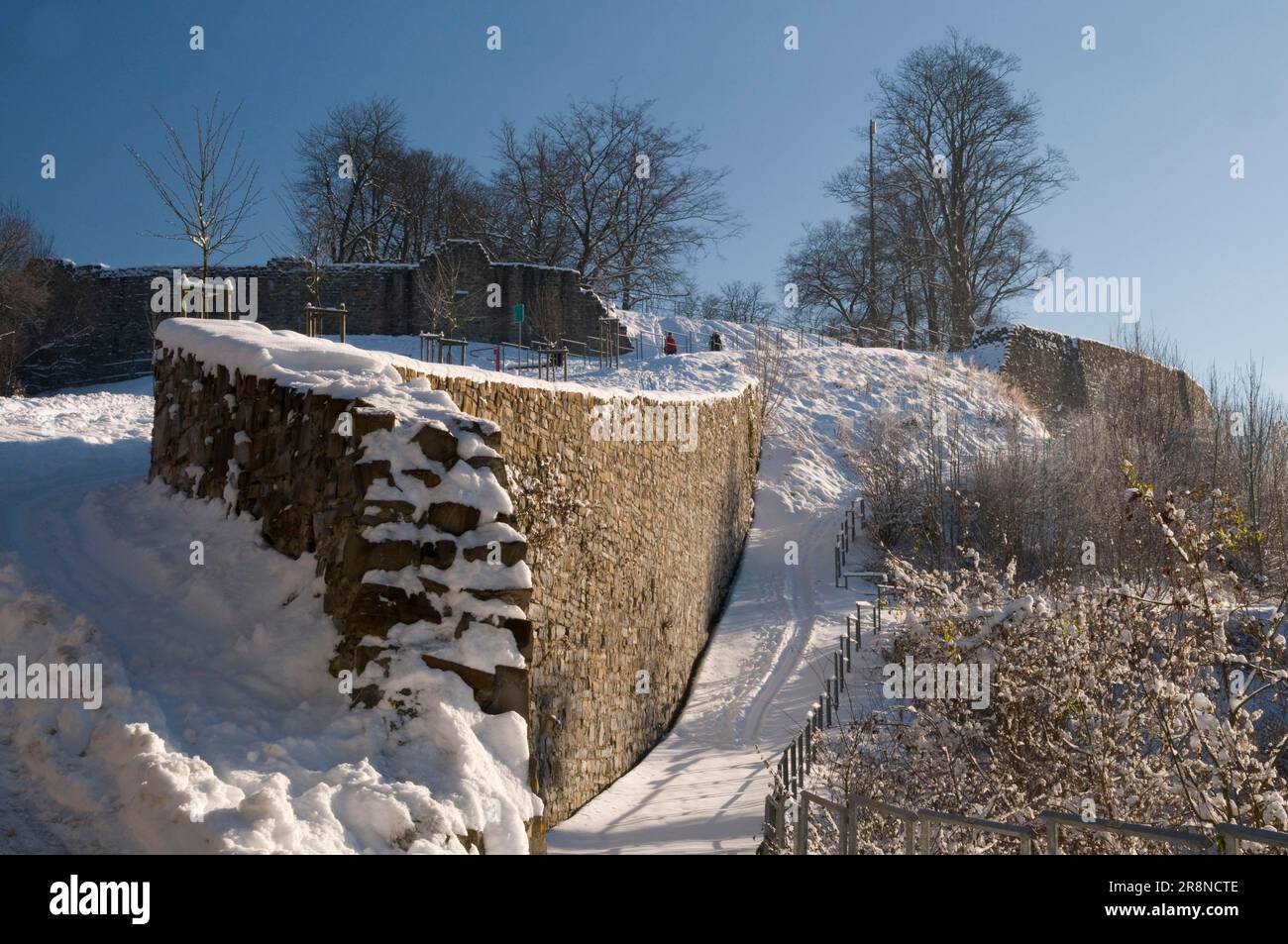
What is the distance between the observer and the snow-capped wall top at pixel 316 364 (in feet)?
19.0

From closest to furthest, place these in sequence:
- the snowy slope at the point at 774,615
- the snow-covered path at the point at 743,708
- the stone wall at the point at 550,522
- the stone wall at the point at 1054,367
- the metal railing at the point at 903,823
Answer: the metal railing at the point at 903,823, the stone wall at the point at 550,522, the snow-covered path at the point at 743,708, the snowy slope at the point at 774,615, the stone wall at the point at 1054,367

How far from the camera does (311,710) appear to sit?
4.81 meters

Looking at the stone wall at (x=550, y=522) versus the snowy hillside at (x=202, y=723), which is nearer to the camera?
the snowy hillside at (x=202, y=723)

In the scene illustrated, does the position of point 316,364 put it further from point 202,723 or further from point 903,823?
point 903,823

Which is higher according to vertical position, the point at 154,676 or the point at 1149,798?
the point at 154,676

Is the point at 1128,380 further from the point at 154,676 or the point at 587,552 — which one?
the point at 154,676

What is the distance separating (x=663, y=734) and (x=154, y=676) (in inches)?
301

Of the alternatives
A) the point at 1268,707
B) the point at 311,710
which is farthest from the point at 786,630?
the point at 311,710

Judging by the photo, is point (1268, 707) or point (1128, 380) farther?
point (1128, 380)
